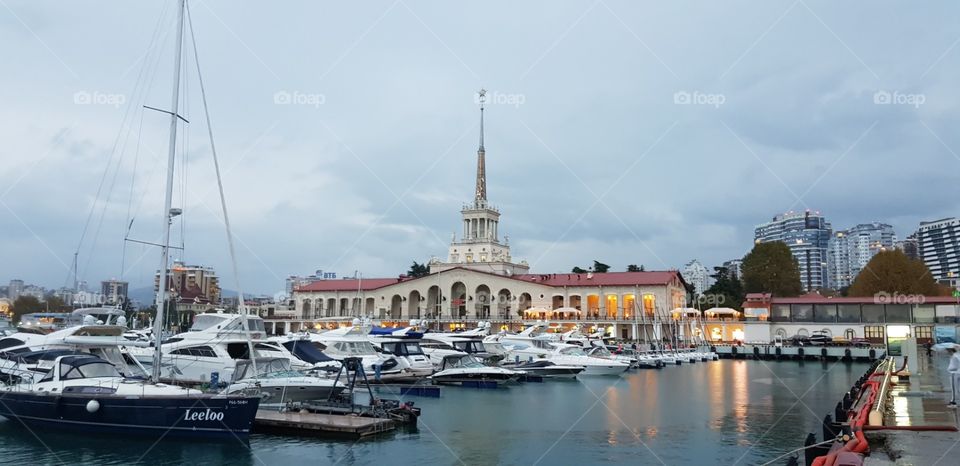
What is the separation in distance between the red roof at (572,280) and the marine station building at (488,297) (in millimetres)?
113

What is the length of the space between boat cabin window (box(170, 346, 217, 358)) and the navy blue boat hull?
1025 centimetres

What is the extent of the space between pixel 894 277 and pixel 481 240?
1994 inches

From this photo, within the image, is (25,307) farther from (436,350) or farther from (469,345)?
(469,345)

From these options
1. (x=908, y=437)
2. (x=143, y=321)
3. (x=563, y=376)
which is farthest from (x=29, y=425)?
(x=143, y=321)

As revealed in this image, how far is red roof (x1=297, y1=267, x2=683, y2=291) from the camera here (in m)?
77.9

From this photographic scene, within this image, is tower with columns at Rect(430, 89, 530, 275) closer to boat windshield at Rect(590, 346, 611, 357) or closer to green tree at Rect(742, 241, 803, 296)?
green tree at Rect(742, 241, 803, 296)

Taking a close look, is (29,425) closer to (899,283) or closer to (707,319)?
(707,319)

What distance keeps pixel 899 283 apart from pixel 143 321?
109m

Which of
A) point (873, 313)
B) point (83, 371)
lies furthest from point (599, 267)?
point (83, 371)

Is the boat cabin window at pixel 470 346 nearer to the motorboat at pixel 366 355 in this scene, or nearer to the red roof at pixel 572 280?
the motorboat at pixel 366 355

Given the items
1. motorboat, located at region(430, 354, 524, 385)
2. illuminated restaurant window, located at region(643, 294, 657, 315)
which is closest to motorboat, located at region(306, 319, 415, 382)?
motorboat, located at region(430, 354, 524, 385)

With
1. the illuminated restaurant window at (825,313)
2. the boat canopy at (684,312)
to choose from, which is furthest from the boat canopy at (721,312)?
the illuminated restaurant window at (825,313)

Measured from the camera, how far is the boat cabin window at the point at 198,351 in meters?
28.9

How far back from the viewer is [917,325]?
65875mm
